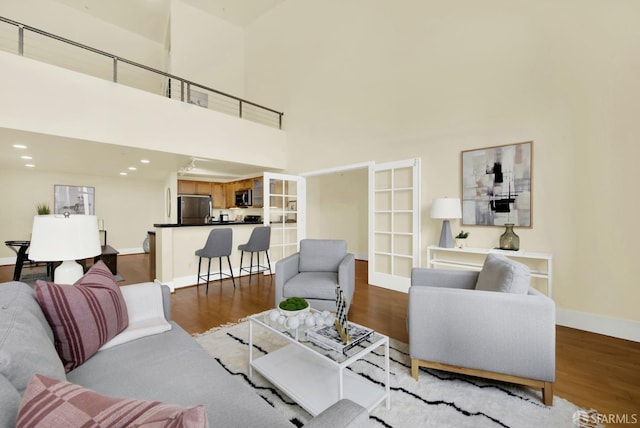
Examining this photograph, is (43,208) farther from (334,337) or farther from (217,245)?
(334,337)

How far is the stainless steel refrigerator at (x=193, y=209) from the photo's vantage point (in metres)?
7.02

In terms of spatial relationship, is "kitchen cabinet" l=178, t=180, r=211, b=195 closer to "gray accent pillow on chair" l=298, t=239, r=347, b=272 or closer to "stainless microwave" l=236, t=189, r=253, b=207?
"stainless microwave" l=236, t=189, r=253, b=207

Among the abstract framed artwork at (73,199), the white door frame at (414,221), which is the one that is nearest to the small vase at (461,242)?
the white door frame at (414,221)

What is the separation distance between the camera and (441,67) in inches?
146

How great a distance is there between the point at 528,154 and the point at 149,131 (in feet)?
15.9

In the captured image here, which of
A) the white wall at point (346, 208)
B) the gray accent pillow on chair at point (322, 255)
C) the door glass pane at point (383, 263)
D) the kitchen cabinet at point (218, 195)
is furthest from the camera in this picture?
the kitchen cabinet at point (218, 195)

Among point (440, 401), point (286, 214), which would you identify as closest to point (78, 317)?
point (440, 401)

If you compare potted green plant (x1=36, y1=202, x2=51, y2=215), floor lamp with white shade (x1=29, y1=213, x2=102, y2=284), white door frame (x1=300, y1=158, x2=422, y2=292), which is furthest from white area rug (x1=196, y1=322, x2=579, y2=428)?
potted green plant (x1=36, y1=202, x2=51, y2=215)

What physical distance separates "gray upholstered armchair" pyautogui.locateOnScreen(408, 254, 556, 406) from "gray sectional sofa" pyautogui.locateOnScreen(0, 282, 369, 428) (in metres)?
1.22

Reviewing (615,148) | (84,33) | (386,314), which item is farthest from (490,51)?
(84,33)

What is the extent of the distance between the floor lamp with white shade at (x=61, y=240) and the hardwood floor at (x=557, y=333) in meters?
1.43

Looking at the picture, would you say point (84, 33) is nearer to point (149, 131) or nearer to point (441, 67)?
point (149, 131)

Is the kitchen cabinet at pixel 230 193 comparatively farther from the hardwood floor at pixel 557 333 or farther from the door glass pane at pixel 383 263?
the door glass pane at pixel 383 263

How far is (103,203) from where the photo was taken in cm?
730
